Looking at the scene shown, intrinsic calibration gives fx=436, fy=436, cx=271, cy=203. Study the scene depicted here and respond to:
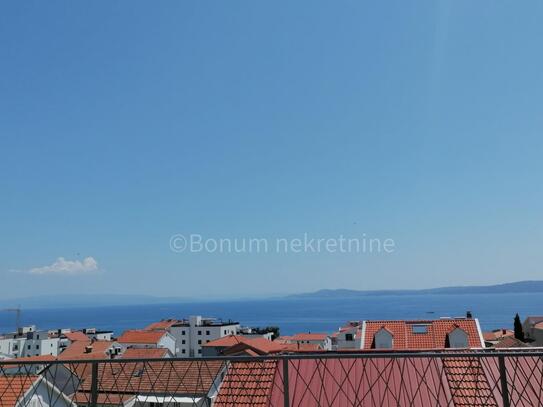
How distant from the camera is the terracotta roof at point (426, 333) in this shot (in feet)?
45.3

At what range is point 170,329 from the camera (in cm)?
4394

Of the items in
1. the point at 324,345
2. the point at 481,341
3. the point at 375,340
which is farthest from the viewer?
the point at 324,345

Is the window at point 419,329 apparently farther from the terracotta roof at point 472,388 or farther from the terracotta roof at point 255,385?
the terracotta roof at point 255,385

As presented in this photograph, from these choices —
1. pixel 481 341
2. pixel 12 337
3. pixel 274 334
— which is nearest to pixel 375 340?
pixel 481 341

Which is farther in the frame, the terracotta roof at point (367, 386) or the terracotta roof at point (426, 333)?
the terracotta roof at point (426, 333)

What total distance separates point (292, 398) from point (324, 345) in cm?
3457

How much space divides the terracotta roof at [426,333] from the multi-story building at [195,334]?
2932 centimetres

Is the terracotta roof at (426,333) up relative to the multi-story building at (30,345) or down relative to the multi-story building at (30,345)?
up

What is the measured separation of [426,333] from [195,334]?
104ft

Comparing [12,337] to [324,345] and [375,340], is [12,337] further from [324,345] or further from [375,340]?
[375,340]

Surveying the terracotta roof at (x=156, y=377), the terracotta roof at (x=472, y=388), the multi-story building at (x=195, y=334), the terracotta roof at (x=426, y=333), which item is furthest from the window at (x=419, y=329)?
the multi-story building at (x=195, y=334)

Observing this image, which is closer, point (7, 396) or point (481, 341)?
point (7, 396)

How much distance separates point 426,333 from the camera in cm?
1492

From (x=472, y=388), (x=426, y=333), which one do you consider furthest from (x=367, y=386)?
(x=426, y=333)
